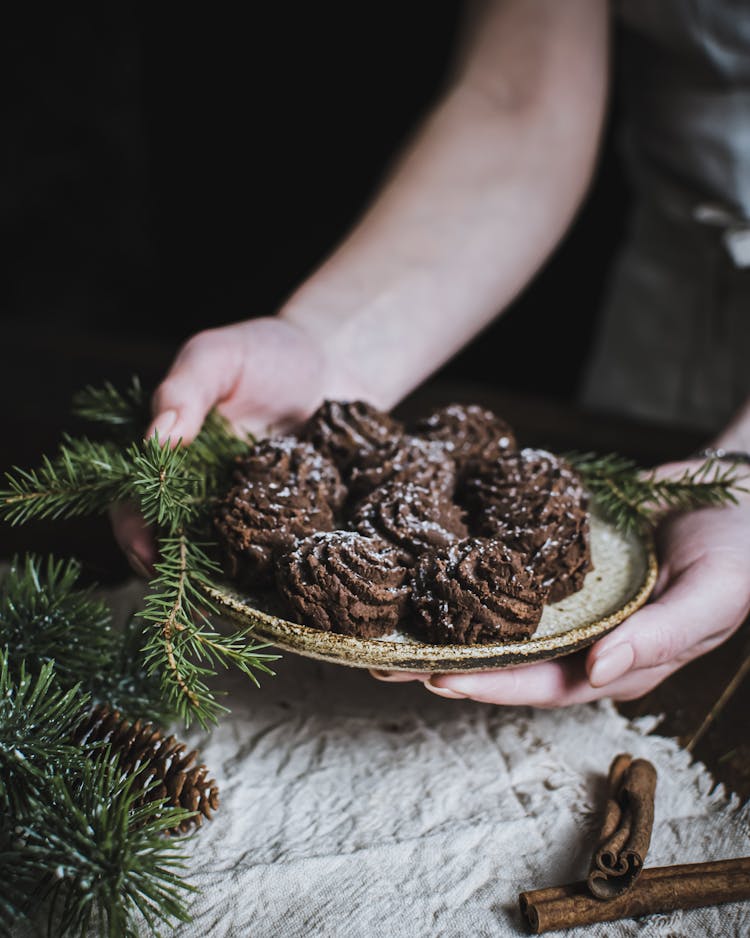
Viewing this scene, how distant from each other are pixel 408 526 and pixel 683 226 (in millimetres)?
1519

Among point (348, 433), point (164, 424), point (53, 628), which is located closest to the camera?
point (53, 628)

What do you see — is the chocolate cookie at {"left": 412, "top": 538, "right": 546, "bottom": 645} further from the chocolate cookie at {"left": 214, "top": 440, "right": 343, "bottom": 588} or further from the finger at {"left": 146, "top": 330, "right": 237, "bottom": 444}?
the finger at {"left": 146, "top": 330, "right": 237, "bottom": 444}

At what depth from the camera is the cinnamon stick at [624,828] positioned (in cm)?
116

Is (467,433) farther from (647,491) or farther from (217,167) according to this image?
(217,167)

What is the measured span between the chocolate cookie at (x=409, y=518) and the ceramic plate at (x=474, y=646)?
14 centimetres

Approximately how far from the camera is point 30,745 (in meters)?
1.11

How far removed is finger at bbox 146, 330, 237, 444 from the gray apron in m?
1.29

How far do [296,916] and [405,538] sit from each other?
52cm

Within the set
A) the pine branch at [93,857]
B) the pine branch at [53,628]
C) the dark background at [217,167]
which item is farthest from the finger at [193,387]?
the dark background at [217,167]

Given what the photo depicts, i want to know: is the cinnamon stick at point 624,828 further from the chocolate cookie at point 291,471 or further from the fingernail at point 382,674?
the chocolate cookie at point 291,471

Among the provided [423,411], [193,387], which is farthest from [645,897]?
[423,411]

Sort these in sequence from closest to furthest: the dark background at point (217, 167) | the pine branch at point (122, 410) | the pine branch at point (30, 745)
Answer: the pine branch at point (30, 745), the pine branch at point (122, 410), the dark background at point (217, 167)

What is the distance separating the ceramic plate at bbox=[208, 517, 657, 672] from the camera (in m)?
1.19

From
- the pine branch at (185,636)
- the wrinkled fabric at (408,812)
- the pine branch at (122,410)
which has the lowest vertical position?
the wrinkled fabric at (408,812)
